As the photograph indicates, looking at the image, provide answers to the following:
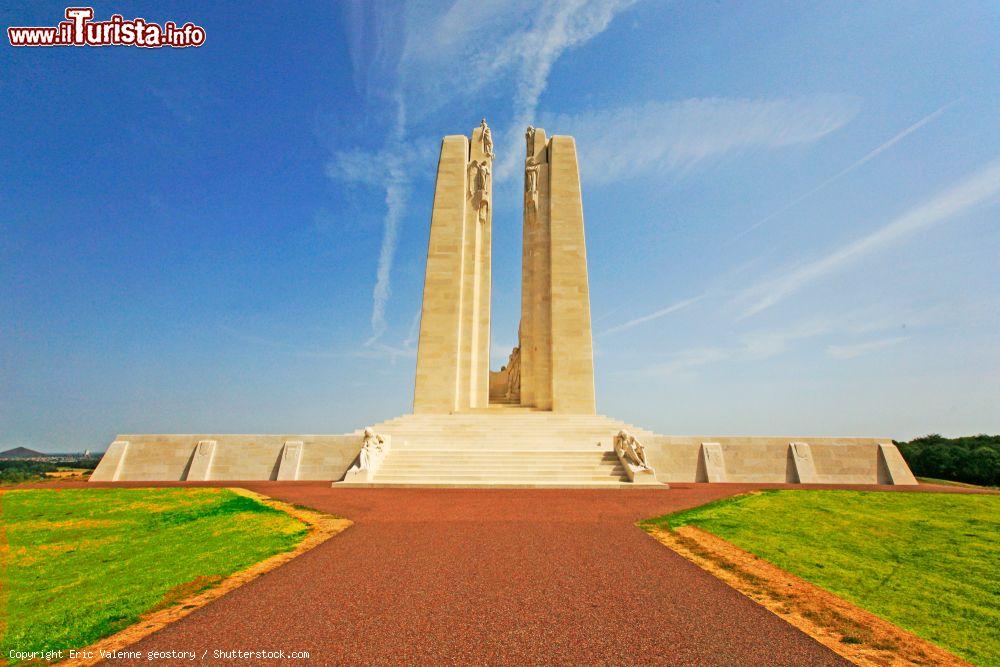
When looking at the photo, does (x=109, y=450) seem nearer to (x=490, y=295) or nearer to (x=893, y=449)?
(x=490, y=295)

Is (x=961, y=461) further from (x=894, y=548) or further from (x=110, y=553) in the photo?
(x=110, y=553)

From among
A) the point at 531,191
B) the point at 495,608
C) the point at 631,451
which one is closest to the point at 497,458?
the point at 631,451

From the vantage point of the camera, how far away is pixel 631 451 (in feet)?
46.4

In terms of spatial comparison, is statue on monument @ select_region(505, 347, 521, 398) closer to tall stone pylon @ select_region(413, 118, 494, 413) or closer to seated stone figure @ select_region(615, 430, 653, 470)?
tall stone pylon @ select_region(413, 118, 494, 413)

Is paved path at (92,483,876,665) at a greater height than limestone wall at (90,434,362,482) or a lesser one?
lesser

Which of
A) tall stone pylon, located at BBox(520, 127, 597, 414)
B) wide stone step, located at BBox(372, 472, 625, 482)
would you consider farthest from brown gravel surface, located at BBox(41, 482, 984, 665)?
tall stone pylon, located at BBox(520, 127, 597, 414)

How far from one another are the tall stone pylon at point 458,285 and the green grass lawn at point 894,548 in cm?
1563

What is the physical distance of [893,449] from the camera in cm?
1548

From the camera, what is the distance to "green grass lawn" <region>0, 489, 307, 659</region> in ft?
12.2

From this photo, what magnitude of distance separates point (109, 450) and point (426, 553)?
16.4 m

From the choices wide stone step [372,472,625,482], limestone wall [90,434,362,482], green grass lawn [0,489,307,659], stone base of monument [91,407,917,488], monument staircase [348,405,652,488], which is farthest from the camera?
limestone wall [90,434,362,482]

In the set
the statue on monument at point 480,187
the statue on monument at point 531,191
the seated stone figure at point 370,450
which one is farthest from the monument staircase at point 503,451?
the statue on monument at point 480,187

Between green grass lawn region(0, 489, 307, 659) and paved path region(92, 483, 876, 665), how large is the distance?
0.63m

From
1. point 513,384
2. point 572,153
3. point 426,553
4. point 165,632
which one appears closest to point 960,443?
point 513,384
